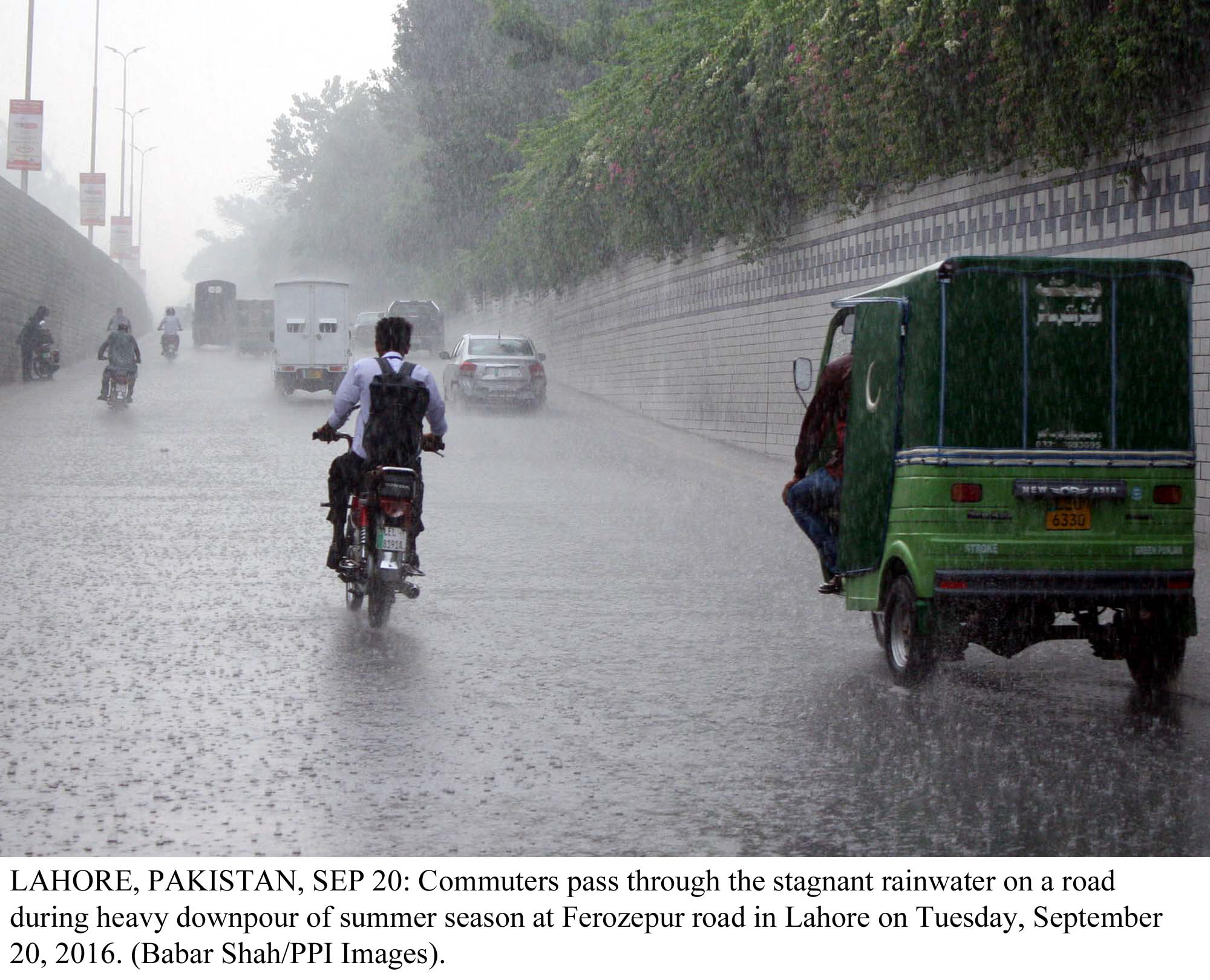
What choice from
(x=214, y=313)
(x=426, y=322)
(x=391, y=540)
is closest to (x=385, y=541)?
(x=391, y=540)

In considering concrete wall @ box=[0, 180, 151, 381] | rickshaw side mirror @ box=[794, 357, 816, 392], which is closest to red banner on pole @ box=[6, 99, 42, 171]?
concrete wall @ box=[0, 180, 151, 381]

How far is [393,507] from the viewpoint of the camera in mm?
9930

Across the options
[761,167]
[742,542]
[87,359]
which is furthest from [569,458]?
[87,359]

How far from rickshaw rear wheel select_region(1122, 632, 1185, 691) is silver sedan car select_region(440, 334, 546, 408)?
25.8m

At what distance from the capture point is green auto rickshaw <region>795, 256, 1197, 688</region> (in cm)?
779

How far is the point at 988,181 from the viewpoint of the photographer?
17.6m

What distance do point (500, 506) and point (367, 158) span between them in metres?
71.7

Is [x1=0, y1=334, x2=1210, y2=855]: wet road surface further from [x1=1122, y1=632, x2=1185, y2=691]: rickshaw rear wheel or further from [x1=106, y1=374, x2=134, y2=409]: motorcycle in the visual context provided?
[x1=106, y1=374, x2=134, y2=409]: motorcycle

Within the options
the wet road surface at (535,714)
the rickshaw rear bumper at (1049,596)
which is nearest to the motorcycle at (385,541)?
the wet road surface at (535,714)

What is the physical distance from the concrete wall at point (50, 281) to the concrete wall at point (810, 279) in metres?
13.0

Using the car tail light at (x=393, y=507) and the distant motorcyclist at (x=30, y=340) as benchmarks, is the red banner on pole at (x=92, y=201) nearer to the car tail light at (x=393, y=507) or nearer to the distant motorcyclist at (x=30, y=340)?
the distant motorcyclist at (x=30, y=340)

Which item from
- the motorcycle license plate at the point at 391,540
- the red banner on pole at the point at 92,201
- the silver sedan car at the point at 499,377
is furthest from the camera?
the red banner on pole at the point at 92,201

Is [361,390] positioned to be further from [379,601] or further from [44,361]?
[44,361]

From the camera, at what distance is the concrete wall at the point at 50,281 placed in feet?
129
